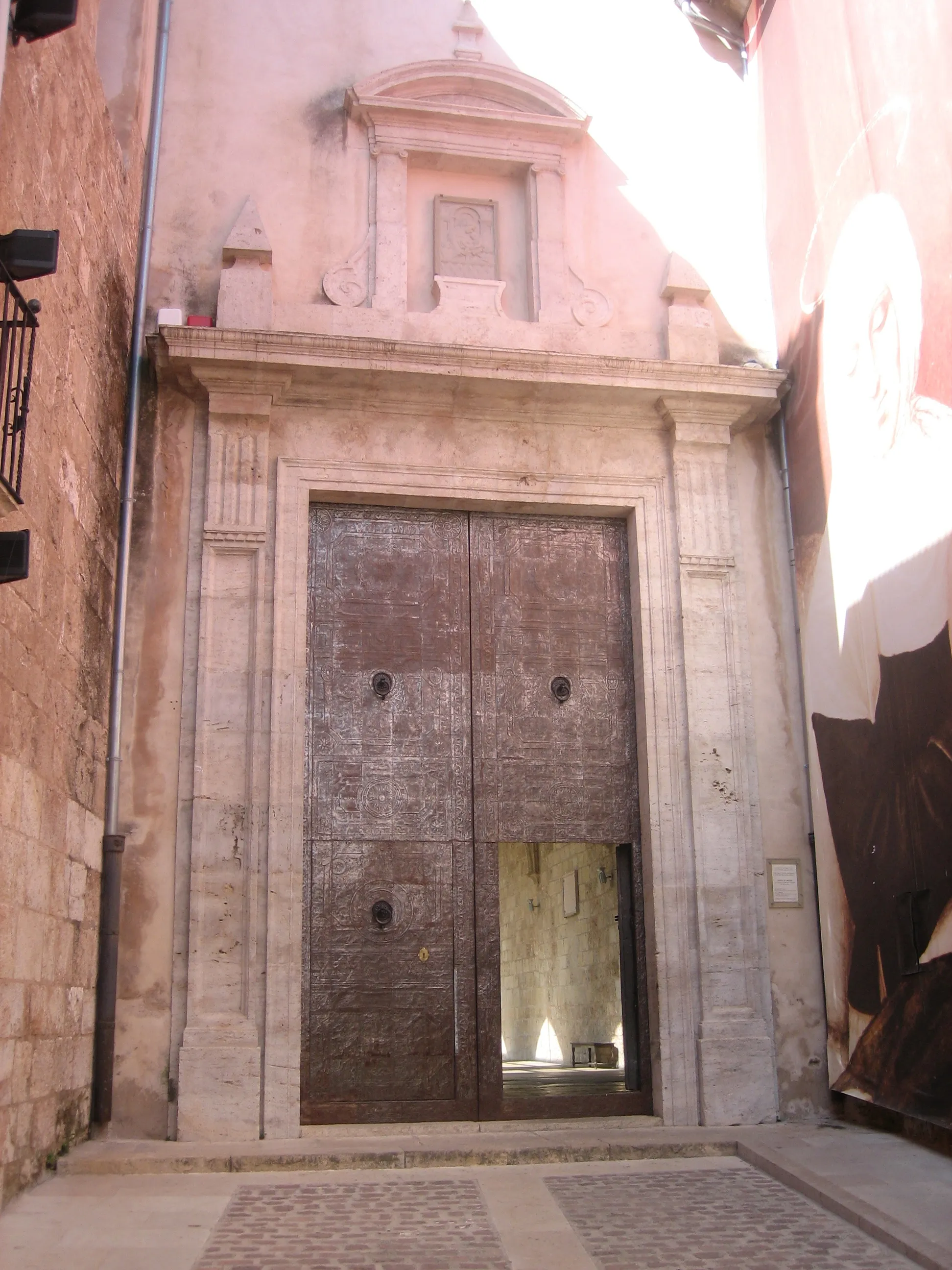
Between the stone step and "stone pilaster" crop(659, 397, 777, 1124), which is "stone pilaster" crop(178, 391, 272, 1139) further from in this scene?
"stone pilaster" crop(659, 397, 777, 1124)

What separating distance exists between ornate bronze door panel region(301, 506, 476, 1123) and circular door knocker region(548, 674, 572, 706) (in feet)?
1.86

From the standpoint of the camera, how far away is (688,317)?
8.66 m

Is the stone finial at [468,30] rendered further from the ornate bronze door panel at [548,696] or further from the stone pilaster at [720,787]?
the ornate bronze door panel at [548,696]

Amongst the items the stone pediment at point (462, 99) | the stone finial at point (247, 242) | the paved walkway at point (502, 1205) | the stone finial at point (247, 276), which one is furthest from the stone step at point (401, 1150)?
the stone pediment at point (462, 99)

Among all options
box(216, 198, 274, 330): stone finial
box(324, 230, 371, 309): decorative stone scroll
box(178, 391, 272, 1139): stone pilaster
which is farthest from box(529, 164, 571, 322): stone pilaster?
box(178, 391, 272, 1139): stone pilaster

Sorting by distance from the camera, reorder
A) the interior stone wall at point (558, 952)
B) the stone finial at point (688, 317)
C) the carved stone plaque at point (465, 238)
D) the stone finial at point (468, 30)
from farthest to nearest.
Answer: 1. the interior stone wall at point (558, 952)
2. the stone finial at point (468, 30)
3. the carved stone plaque at point (465, 238)
4. the stone finial at point (688, 317)

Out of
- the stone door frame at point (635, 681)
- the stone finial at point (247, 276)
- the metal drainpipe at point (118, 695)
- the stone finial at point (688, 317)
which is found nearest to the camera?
the metal drainpipe at point (118, 695)

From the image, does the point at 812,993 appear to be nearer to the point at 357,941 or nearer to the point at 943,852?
the point at 943,852

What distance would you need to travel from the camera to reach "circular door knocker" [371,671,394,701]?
25.7 feet

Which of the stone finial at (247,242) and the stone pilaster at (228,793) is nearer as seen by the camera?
the stone pilaster at (228,793)

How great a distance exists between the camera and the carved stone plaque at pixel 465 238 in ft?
28.4

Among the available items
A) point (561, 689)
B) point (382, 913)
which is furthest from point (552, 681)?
point (382, 913)

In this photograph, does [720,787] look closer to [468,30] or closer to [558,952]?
[468,30]

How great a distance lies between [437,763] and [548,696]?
0.83 metres
